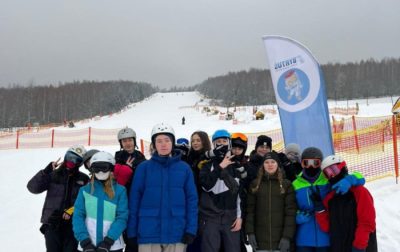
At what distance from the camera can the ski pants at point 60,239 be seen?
3.58 metres

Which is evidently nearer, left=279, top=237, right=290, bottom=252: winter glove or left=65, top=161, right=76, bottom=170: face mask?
left=279, top=237, right=290, bottom=252: winter glove

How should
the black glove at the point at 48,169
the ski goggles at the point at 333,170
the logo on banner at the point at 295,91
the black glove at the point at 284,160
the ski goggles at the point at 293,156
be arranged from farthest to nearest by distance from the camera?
the logo on banner at the point at 295,91
the ski goggles at the point at 293,156
the black glove at the point at 284,160
the black glove at the point at 48,169
the ski goggles at the point at 333,170

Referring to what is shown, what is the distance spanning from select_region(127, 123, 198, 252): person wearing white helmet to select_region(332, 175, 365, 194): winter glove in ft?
4.42

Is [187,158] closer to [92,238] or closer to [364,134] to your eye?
[92,238]

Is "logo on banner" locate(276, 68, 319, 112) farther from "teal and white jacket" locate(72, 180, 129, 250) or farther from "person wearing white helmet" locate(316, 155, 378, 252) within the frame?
"teal and white jacket" locate(72, 180, 129, 250)

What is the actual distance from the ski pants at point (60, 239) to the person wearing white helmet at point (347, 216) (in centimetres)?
256

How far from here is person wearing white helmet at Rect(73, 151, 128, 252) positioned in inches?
123

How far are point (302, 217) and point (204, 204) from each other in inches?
38.9

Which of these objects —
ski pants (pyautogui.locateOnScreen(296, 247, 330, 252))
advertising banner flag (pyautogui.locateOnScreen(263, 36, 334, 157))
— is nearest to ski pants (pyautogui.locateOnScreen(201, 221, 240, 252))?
ski pants (pyautogui.locateOnScreen(296, 247, 330, 252))

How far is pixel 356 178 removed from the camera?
3.25 meters

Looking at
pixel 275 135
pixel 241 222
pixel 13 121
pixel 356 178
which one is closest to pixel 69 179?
pixel 241 222

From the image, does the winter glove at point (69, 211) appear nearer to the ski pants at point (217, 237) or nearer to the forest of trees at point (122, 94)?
the ski pants at point (217, 237)

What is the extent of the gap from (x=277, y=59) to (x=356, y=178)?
395 centimetres

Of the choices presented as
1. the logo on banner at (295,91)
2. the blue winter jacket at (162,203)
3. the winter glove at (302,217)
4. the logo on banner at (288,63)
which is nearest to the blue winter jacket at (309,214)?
the winter glove at (302,217)
